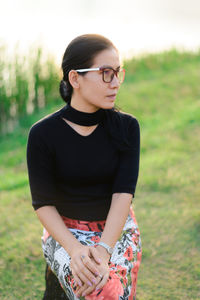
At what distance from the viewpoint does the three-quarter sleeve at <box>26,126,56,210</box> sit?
208 centimetres

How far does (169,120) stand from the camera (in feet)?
20.1

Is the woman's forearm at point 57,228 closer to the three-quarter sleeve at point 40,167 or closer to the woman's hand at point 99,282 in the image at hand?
the three-quarter sleeve at point 40,167

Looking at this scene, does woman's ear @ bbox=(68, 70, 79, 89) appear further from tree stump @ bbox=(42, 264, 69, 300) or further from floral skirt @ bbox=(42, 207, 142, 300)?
tree stump @ bbox=(42, 264, 69, 300)

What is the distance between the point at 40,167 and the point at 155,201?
2.17 metres

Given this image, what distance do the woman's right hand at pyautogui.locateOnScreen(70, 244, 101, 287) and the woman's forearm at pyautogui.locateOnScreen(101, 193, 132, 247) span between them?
4.9 inches

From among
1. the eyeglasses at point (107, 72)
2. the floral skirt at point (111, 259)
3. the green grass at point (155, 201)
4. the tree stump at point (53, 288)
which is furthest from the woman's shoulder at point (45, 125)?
the green grass at point (155, 201)

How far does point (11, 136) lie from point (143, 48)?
382cm

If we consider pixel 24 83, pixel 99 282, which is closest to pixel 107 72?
pixel 99 282

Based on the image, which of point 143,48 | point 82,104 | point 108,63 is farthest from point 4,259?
point 143,48

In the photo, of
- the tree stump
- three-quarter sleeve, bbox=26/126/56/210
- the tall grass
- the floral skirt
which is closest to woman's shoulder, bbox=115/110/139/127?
three-quarter sleeve, bbox=26/126/56/210

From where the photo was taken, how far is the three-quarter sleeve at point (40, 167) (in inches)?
82.0

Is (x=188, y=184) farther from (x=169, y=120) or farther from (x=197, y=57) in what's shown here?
(x=197, y=57)

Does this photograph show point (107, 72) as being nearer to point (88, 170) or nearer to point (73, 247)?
point (88, 170)

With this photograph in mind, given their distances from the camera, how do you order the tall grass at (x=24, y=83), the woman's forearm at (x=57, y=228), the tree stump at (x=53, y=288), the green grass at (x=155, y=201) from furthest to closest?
the tall grass at (x=24, y=83) < the green grass at (x=155, y=201) < the tree stump at (x=53, y=288) < the woman's forearm at (x=57, y=228)
